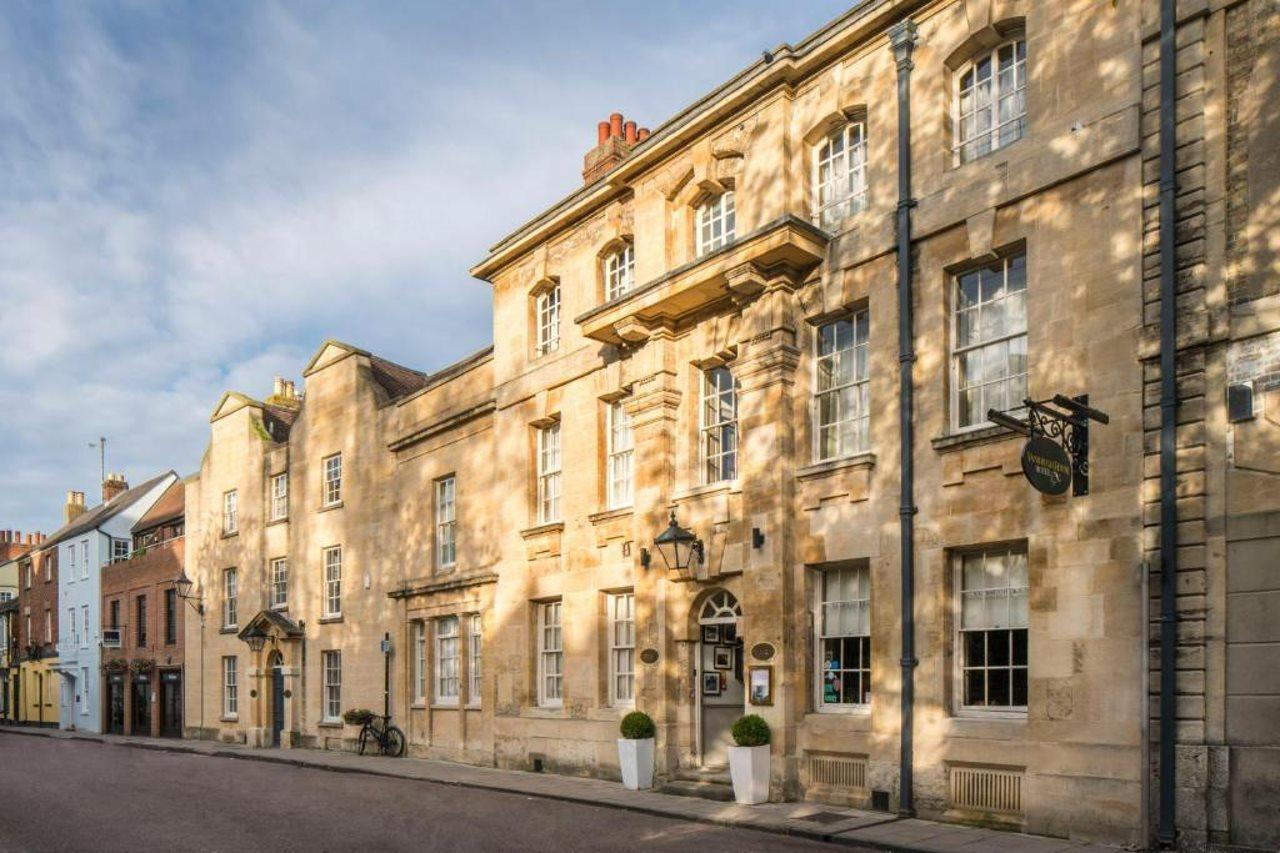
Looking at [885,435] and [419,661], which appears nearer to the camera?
[885,435]

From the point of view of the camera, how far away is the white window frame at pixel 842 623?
1483cm

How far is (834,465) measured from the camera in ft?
49.3

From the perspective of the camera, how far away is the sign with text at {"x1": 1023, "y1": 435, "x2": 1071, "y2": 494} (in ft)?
37.4

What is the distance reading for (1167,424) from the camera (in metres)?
11.3

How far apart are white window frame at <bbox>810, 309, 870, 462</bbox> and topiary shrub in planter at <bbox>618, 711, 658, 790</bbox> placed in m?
4.92

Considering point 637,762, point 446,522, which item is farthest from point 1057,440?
point 446,522

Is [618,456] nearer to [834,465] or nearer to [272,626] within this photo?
[834,465]

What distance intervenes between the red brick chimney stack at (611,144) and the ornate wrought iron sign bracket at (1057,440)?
11.9m

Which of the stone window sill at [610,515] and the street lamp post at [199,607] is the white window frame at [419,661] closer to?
the stone window sill at [610,515]

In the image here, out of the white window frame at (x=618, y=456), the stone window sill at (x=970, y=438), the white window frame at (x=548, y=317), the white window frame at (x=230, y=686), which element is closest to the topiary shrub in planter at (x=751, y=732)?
the stone window sill at (x=970, y=438)

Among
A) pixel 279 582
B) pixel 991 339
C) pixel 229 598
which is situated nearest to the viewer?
pixel 991 339

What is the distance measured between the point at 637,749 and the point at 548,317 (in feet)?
28.6

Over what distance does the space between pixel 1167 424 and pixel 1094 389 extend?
3.36 ft

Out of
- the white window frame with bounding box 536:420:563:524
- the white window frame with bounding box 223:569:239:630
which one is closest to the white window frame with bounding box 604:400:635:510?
the white window frame with bounding box 536:420:563:524
